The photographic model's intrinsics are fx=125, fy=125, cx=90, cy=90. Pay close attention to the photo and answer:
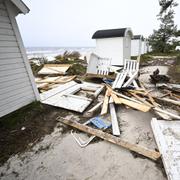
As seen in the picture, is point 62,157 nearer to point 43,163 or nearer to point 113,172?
point 43,163

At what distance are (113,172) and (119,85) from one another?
324 centimetres

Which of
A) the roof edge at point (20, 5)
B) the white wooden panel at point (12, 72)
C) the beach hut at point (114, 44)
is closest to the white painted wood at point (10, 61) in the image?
the white wooden panel at point (12, 72)

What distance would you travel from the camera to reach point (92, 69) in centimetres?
646

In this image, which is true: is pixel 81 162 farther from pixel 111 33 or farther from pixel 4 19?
pixel 111 33

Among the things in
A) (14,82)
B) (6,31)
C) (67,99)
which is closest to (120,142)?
(67,99)

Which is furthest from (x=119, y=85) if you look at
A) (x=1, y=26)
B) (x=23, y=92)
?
(x=1, y=26)

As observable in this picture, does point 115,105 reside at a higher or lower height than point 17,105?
lower

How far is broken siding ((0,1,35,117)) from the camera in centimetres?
294

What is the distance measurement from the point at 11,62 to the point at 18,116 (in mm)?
1407

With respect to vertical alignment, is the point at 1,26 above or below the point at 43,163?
above

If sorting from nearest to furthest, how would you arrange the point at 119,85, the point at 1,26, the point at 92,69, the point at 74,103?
the point at 1,26, the point at 74,103, the point at 119,85, the point at 92,69

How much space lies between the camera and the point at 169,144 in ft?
6.89

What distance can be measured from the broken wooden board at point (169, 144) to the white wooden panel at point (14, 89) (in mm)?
3449

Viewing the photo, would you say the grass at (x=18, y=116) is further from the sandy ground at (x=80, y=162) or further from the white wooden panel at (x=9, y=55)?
the white wooden panel at (x=9, y=55)
